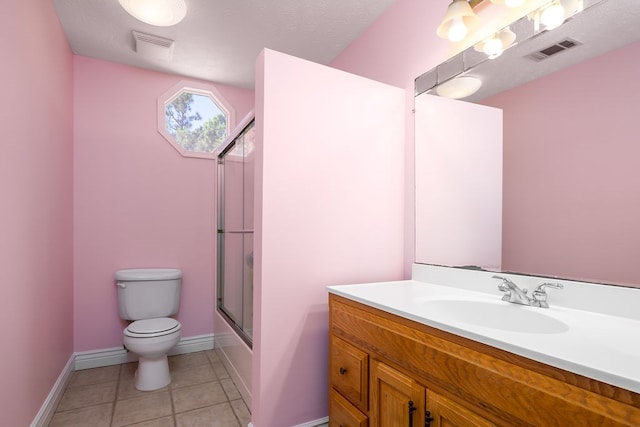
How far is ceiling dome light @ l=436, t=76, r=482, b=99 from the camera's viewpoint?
1575mm

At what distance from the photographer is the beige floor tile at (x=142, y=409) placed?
192 centimetres

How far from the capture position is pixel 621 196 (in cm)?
109

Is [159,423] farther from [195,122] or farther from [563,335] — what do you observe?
[195,122]

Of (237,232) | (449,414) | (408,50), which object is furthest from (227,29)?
(449,414)

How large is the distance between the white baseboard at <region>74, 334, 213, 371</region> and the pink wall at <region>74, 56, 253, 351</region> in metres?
0.05

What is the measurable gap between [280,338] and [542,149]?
141cm

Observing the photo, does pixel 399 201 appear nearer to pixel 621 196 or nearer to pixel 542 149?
pixel 542 149

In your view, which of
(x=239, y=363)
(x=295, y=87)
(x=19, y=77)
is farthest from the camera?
(x=239, y=363)

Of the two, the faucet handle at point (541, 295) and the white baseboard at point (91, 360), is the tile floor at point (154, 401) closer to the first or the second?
the white baseboard at point (91, 360)

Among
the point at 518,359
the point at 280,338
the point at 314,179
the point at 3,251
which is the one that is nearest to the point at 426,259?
the point at 314,179

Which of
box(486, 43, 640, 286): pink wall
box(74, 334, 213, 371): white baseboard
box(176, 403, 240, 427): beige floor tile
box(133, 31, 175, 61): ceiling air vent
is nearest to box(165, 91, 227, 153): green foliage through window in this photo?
box(133, 31, 175, 61): ceiling air vent

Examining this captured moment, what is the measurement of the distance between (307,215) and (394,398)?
88 cm

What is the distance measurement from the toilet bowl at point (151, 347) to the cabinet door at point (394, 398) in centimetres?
163

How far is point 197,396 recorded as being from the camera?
2.18 meters
